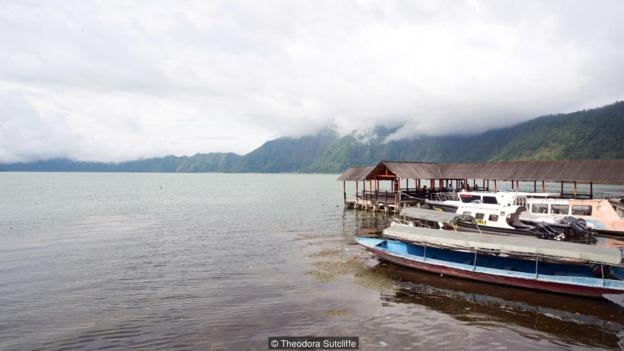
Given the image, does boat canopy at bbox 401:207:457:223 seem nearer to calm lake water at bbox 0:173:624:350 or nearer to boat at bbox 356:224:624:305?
boat at bbox 356:224:624:305

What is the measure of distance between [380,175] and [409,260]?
29838 mm

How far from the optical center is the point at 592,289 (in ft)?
56.3

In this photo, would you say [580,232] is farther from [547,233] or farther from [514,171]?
[514,171]

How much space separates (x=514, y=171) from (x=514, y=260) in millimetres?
27179

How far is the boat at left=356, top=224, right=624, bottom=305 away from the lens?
17.2 meters

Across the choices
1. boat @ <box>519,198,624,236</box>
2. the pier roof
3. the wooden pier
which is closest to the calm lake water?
boat @ <box>519,198,624,236</box>

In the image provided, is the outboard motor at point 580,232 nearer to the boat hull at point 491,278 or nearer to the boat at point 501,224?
the boat at point 501,224

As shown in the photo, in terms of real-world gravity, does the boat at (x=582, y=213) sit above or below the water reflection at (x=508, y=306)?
above

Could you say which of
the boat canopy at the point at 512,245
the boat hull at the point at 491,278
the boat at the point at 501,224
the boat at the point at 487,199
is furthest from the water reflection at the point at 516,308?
the boat at the point at 487,199

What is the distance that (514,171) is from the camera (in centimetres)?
4375

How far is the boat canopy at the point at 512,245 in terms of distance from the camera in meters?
17.1

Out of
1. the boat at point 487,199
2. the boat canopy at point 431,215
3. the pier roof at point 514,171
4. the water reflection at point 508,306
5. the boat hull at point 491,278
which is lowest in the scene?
the water reflection at point 508,306

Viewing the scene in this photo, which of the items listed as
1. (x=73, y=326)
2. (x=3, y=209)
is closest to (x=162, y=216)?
(x=3, y=209)

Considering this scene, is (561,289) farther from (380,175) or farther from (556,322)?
(380,175)
